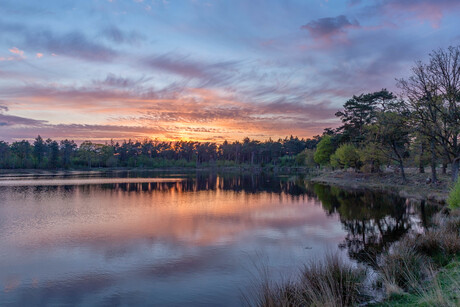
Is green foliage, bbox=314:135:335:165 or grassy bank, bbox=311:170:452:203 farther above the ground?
green foliage, bbox=314:135:335:165

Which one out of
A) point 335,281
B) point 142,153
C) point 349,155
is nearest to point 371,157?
point 349,155

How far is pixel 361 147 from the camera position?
2221 inches

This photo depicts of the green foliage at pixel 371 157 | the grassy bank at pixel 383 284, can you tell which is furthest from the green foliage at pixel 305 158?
the grassy bank at pixel 383 284

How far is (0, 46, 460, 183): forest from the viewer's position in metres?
25.1

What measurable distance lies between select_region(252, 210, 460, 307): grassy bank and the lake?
5.90ft

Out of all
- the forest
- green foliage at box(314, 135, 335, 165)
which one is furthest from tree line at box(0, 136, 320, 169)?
green foliage at box(314, 135, 335, 165)

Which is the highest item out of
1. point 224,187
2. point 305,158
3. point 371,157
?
point 371,157

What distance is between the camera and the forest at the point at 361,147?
82.5 ft

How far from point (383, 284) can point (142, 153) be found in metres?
156

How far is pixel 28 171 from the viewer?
100938mm

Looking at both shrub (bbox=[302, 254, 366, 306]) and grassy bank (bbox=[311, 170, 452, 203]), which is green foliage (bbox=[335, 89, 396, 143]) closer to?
grassy bank (bbox=[311, 170, 452, 203])

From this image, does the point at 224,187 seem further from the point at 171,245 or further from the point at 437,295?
the point at 437,295

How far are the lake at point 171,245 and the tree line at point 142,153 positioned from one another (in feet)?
309

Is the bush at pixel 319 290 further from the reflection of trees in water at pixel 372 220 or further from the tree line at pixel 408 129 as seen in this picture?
the tree line at pixel 408 129
